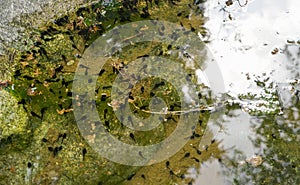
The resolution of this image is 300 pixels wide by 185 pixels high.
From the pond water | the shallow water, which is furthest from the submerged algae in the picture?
the pond water

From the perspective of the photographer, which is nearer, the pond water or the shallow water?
the shallow water

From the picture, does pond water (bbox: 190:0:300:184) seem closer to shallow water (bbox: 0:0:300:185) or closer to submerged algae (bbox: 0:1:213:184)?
shallow water (bbox: 0:0:300:185)

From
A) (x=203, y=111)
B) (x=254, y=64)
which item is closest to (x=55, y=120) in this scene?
(x=203, y=111)

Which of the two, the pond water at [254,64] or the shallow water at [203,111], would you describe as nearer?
the shallow water at [203,111]

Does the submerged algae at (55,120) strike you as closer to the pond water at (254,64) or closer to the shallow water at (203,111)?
the shallow water at (203,111)

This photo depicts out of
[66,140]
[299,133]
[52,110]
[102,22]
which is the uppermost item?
[102,22]

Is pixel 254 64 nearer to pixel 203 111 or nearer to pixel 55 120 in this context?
pixel 203 111

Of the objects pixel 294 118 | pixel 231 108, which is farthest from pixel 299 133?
pixel 231 108

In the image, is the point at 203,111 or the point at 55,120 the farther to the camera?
the point at 203,111

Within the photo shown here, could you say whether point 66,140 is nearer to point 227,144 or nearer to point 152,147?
point 152,147

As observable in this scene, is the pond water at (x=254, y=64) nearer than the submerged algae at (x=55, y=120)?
No

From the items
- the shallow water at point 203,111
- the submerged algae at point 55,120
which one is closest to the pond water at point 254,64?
the shallow water at point 203,111
